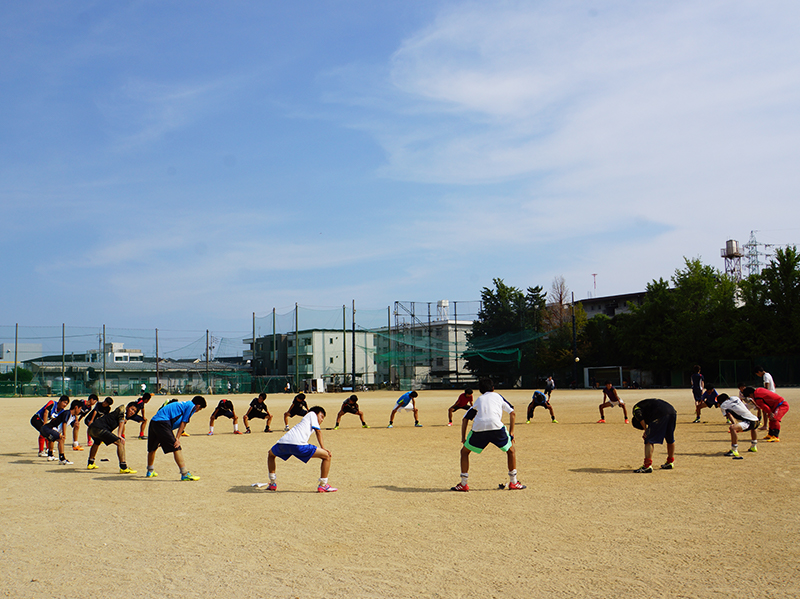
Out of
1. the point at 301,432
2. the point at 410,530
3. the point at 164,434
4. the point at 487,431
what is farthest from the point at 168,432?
the point at 410,530

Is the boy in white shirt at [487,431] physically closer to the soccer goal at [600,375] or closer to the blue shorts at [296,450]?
the blue shorts at [296,450]

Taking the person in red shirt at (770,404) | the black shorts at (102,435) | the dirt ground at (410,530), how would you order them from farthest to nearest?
the person in red shirt at (770,404)
the black shorts at (102,435)
the dirt ground at (410,530)

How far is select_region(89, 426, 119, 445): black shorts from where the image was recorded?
37.3 feet

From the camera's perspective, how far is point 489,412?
8.88 metres

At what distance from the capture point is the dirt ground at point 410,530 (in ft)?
16.7

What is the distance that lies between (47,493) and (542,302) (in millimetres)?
65601

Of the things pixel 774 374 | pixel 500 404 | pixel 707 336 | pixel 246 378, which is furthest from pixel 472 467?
pixel 246 378

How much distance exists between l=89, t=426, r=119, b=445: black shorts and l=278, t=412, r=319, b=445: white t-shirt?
404 centimetres

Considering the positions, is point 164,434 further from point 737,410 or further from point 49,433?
point 737,410

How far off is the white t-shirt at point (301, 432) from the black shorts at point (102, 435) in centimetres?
404

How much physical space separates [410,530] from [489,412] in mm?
2469

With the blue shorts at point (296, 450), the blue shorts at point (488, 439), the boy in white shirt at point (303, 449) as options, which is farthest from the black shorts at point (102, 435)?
the blue shorts at point (488, 439)

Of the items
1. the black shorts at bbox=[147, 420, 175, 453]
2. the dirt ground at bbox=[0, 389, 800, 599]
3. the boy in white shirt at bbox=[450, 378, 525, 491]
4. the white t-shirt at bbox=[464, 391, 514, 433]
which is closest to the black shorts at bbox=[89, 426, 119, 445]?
the dirt ground at bbox=[0, 389, 800, 599]

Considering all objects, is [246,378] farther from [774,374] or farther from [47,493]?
[47,493]
